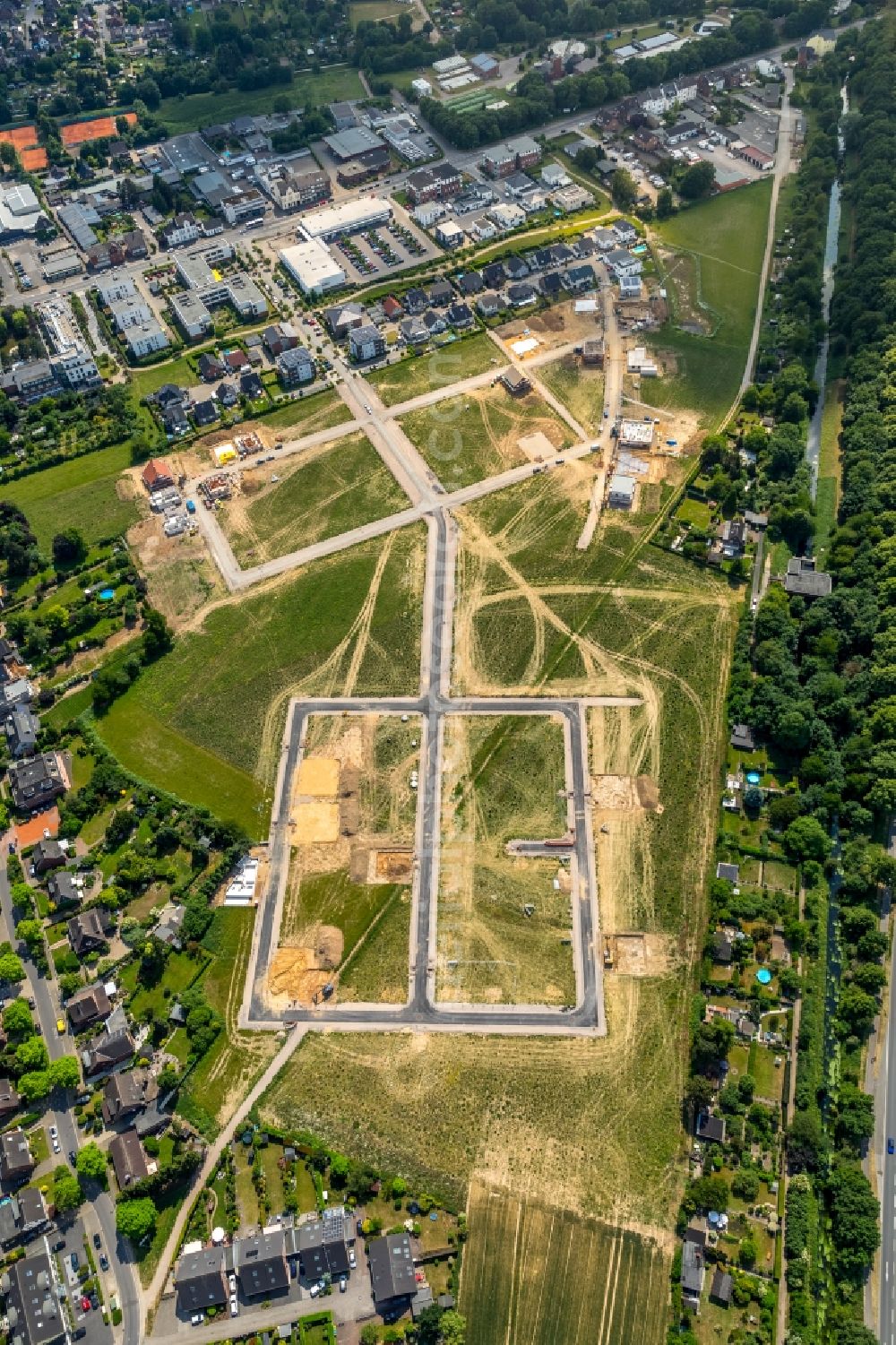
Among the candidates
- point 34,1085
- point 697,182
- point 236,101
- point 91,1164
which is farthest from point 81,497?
point 697,182

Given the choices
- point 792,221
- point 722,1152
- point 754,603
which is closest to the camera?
point 722,1152

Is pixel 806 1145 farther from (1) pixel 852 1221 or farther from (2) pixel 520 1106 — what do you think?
(2) pixel 520 1106

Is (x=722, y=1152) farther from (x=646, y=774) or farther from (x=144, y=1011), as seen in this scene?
(x=144, y=1011)

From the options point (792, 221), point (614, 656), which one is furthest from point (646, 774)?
point (792, 221)

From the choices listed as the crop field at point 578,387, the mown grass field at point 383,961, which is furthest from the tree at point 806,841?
the crop field at point 578,387

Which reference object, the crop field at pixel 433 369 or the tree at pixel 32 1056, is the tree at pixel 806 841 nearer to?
the tree at pixel 32 1056

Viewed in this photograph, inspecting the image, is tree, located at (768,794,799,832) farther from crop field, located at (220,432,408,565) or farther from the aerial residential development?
crop field, located at (220,432,408,565)
